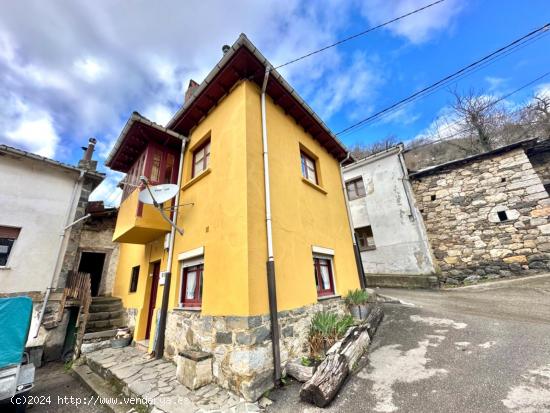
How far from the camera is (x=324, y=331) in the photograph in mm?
4309

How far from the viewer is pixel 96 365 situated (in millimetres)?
5102

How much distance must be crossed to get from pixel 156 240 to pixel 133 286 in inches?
104

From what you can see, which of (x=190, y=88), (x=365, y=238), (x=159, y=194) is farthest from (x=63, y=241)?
(x=365, y=238)

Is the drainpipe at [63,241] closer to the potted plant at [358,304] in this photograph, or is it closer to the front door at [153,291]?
the front door at [153,291]

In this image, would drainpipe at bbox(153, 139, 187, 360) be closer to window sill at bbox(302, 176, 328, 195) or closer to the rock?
window sill at bbox(302, 176, 328, 195)

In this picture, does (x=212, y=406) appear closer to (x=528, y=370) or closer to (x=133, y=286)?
(x=528, y=370)

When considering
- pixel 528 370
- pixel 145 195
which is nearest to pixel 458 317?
pixel 528 370

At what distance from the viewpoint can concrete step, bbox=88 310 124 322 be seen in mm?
7345

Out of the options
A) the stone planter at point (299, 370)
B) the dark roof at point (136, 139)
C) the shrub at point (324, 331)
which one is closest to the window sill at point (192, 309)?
the stone planter at point (299, 370)

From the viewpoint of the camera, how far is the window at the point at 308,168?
659 cm

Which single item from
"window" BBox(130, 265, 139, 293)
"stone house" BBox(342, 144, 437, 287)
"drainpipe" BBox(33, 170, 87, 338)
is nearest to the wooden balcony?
"window" BBox(130, 265, 139, 293)

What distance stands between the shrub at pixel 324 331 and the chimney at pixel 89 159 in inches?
387

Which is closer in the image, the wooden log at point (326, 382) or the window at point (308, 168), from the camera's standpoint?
the wooden log at point (326, 382)

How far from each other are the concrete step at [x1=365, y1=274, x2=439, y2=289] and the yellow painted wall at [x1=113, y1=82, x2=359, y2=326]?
464cm
